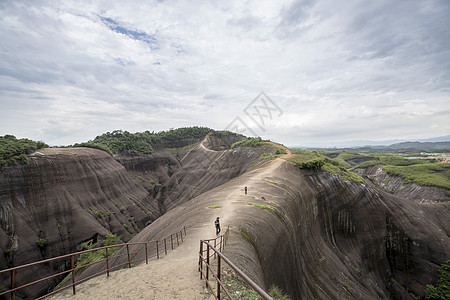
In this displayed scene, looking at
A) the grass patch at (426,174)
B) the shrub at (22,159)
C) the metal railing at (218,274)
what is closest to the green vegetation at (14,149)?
the shrub at (22,159)

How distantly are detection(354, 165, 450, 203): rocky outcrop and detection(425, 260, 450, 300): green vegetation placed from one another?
A: 24.2m

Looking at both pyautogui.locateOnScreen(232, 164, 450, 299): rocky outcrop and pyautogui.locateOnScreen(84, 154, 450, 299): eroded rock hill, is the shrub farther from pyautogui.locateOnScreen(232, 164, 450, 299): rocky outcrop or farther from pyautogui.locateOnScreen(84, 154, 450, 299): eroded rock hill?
pyautogui.locateOnScreen(232, 164, 450, 299): rocky outcrop

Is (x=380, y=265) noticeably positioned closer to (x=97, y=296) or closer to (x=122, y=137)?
(x=97, y=296)

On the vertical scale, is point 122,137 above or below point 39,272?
above

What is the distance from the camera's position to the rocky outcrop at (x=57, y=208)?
79.7ft

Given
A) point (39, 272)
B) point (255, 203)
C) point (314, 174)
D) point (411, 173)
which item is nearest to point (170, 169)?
point (39, 272)

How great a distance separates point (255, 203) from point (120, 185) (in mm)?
36548

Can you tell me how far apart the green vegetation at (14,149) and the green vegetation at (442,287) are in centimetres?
5664

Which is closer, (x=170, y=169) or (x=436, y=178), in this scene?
(x=436, y=178)

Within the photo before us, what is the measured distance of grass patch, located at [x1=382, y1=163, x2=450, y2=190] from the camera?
49.0 m

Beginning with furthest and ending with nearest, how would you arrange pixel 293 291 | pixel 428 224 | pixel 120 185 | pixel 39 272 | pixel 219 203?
pixel 120 185 < pixel 428 224 < pixel 39 272 < pixel 219 203 < pixel 293 291

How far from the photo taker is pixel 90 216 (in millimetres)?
31922

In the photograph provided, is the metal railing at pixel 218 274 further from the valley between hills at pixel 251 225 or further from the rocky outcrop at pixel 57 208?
the rocky outcrop at pixel 57 208

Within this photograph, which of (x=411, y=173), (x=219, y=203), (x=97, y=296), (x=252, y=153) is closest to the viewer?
(x=97, y=296)
